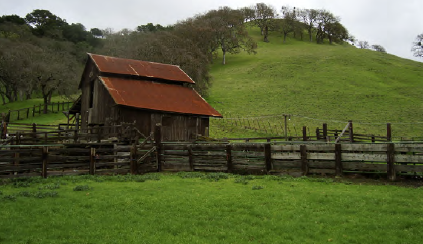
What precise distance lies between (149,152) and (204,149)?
279 cm

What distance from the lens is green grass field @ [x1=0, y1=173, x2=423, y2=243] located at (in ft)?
24.1

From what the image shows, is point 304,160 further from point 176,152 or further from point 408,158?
point 176,152

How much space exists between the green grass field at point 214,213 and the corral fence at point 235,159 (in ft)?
3.29

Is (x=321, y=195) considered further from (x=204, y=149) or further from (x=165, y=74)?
(x=165, y=74)

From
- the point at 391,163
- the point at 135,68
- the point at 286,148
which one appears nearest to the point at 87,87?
the point at 135,68

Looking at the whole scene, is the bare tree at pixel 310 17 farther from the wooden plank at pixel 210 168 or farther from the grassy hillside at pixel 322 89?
the wooden plank at pixel 210 168

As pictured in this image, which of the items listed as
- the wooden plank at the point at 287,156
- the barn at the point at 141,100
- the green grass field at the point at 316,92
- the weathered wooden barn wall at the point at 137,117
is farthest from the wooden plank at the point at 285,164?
the green grass field at the point at 316,92

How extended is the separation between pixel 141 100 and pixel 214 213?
1744cm

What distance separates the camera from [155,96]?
2662 cm

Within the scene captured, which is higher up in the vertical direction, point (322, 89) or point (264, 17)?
point (264, 17)

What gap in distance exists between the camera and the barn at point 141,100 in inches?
967

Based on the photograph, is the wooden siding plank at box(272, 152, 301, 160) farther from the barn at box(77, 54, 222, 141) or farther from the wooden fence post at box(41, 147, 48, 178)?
the barn at box(77, 54, 222, 141)

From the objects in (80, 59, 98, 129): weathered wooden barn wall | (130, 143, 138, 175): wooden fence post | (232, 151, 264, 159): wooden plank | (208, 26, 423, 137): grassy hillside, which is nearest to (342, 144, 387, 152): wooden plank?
(232, 151, 264, 159): wooden plank

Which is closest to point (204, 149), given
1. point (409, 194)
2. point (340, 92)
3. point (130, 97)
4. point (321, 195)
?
point (321, 195)
